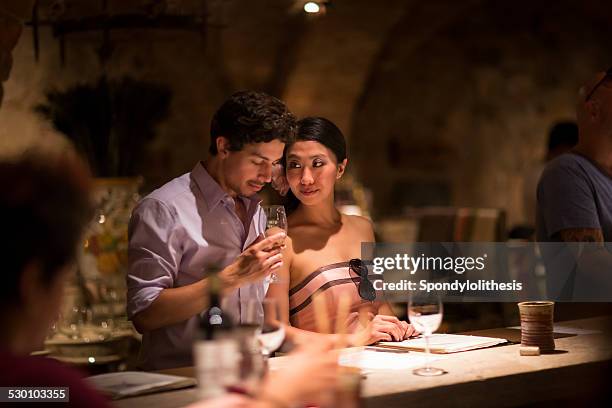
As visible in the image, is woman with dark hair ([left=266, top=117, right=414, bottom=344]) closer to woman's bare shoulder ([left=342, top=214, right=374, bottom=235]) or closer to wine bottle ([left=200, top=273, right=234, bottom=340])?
woman's bare shoulder ([left=342, top=214, right=374, bottom=235])

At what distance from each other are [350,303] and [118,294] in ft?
7.06

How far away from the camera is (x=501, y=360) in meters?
2.96

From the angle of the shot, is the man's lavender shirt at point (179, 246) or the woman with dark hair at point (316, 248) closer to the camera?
the man's lavender shirt at point (179, 246)

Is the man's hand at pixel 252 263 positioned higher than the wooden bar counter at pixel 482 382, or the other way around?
the man's hand at pixel 252 263

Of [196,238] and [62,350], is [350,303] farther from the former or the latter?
[62,350]

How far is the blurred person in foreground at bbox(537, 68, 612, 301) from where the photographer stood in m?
3.74

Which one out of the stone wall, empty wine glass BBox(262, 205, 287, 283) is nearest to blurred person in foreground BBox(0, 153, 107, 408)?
empty wine glass BBox(262, 205, 287, 283)

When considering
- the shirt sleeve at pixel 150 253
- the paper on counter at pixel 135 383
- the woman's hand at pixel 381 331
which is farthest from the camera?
the woman's hand at pixel 381 331

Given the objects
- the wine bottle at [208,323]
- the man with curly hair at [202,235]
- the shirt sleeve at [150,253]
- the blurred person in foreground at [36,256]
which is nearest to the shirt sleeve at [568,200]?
the man with curly hair at [202,235]

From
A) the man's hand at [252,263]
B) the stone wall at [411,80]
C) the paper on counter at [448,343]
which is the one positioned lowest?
the paper on counter at [448,343]

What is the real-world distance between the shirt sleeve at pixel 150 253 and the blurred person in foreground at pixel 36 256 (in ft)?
4.35

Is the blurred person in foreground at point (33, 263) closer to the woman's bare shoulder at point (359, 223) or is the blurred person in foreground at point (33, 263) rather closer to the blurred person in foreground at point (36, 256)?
the blurred person in foreground at point (36, 256)

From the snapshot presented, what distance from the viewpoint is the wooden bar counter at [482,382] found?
8.26ft

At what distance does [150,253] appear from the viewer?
312cm
